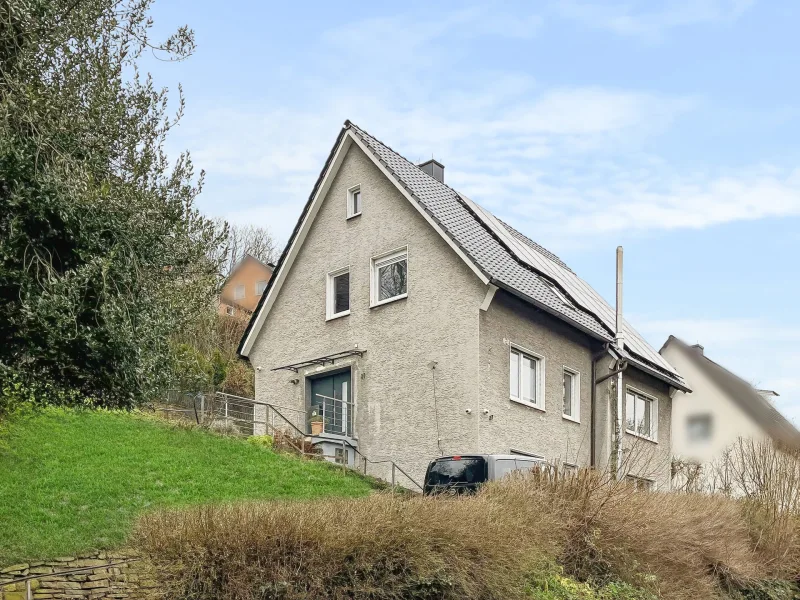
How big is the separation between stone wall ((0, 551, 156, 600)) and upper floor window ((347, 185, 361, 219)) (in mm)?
13772

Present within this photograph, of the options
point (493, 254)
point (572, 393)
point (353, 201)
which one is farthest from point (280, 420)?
point (572, 393)

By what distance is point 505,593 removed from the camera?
13.6 meters

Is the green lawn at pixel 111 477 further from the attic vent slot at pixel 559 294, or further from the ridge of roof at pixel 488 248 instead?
the attic vent slot at pixel 559 294

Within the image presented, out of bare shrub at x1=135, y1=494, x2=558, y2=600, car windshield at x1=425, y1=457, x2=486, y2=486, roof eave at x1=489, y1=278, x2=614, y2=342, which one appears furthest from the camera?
roof eave at x1=489, y1=278, x2=614, y2=342

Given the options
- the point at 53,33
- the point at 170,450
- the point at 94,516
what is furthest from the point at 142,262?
the point at 170,450

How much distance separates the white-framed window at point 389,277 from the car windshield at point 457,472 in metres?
6.85

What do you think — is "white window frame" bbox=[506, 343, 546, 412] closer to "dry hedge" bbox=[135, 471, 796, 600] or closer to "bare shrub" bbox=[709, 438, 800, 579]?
"bare shrub" bbox=[709, 438, 800, 579]

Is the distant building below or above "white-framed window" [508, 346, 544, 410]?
above

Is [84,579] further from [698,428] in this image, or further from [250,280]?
[250,280]

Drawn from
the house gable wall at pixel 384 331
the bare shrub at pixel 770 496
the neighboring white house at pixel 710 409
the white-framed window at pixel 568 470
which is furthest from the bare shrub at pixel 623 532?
the neighboring white house at pixel 710 409

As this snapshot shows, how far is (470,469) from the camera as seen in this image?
18766 millimetres

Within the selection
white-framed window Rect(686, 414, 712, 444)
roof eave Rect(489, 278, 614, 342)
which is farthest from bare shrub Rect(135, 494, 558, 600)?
white-framed window Rect(686, 414, 712, 444)

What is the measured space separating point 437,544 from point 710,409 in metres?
27.4

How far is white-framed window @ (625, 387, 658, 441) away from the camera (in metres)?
29.2
